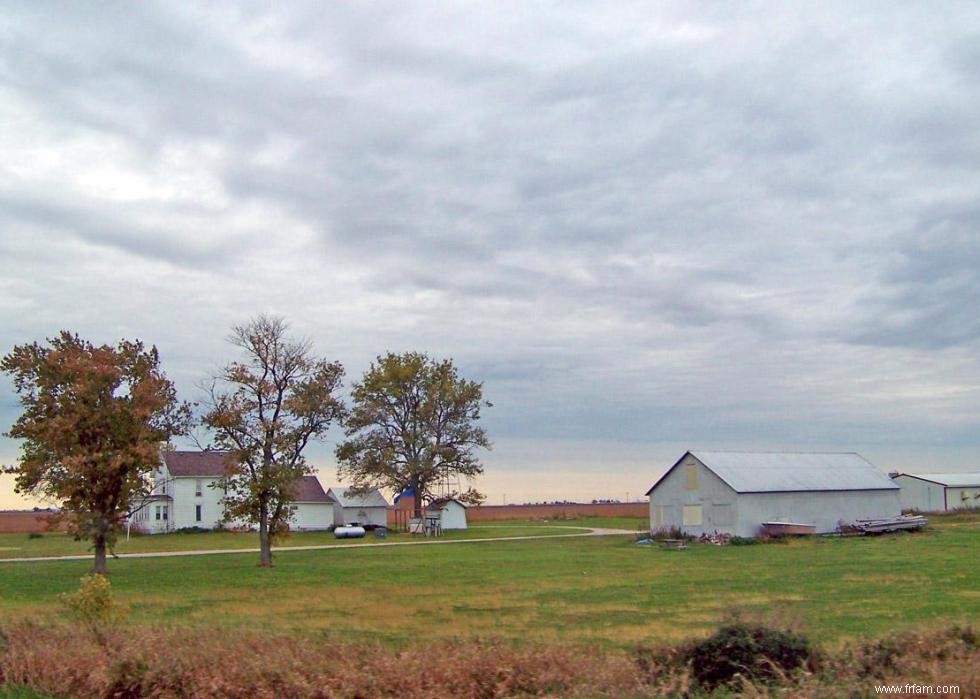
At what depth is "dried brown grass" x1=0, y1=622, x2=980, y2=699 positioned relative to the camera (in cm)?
1078

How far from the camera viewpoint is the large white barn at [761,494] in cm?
5806

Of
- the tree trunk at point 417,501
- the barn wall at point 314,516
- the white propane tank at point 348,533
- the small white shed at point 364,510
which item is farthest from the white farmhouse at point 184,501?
the tree trunk at point 417,501

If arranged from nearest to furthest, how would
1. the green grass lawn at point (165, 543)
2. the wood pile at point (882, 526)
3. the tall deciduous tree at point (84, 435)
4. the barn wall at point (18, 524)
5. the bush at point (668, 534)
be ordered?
1. the tall deciduous tree at point (84, 435)
2. the bush at point (668, 534)
3. the wood pile at point (882, 526)
4. the green grass lawn at point (165, 543)
5. the barn wall at point (18, 524)

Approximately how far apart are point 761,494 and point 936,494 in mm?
48598

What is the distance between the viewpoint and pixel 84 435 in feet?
130

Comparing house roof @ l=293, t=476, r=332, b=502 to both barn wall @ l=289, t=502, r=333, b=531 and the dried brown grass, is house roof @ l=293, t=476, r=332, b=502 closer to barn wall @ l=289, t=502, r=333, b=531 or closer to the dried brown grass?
barn wall @ l=289, t=502, r=333, b=531

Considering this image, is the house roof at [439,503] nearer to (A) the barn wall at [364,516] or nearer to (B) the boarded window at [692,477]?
(A) the barn wall at [364,516]

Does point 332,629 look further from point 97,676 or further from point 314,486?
point 314,486

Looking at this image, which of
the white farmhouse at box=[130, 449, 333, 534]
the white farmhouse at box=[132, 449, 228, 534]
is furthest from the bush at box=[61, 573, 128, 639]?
the white farmhouse at box=[132, 449, 228, 534]

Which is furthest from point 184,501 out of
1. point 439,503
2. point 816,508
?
point 816,508

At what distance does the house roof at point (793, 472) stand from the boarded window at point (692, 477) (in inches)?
26.1

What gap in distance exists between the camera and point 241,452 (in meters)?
45.7

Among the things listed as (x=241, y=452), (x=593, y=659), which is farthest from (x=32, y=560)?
(x=593, y=659)

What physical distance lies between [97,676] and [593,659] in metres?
6.07
